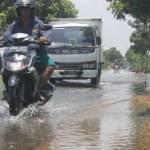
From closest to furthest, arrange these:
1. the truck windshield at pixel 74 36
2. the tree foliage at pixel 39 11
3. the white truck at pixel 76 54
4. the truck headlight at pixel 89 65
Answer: the white truck at pixel 76 54 < the truck headlight at pixel 89 65 < the truck windshield at pixel 74 36 < the tree foliage at pixel 39 11

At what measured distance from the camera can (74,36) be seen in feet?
73.0

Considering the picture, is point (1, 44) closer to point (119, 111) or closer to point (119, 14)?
point (119, 111)

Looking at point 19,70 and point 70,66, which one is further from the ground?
point 19,70

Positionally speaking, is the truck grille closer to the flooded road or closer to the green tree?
the flooded road

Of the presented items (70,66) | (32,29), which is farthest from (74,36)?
(32,29)

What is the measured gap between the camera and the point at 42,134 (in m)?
7.76

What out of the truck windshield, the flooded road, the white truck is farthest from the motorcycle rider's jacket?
the truck windshield

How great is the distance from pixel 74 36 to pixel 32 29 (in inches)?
481

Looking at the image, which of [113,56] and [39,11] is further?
[113,56]

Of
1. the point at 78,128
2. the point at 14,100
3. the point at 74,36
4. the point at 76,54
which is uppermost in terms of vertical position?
the point at 74,36

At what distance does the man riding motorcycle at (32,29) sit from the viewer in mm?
9789

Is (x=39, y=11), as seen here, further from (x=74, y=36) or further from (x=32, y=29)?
(x=32, y=29)

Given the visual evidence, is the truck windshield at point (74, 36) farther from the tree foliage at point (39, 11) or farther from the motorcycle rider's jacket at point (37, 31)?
the tree foliage at point (39, 11)

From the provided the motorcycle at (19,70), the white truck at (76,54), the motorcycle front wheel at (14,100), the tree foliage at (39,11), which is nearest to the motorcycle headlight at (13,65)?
the motorcycle at (19,70)
